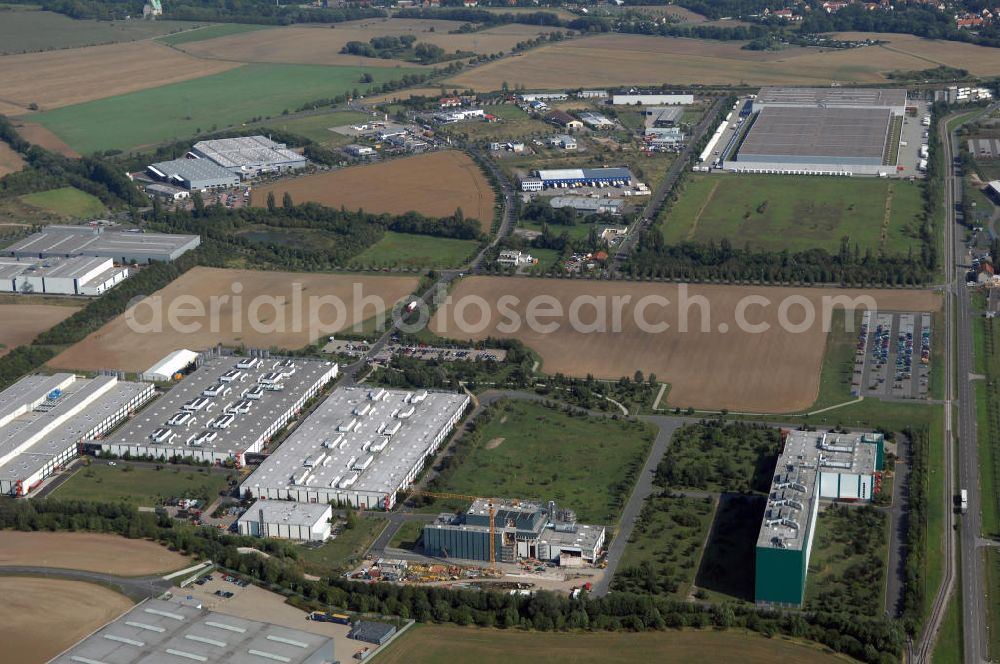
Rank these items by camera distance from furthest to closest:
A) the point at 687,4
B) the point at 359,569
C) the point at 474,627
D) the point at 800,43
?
the point at 687,4 < the point at 800,43 < the point at 359,569 < the point at 474,627

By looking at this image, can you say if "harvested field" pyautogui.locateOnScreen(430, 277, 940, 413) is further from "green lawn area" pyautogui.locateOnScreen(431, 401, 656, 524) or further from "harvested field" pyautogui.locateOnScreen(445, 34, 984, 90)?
"harvested field" pyautogui.locateOnScreen(445, 34, 984, 90)

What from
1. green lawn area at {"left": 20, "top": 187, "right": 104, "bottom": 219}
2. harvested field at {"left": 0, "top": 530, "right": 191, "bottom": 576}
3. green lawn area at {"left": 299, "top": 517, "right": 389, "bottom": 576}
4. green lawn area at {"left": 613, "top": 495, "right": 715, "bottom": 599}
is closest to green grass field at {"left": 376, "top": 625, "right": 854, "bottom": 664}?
green lawn area at {"left": 613, "top": 495, "right": 715, "bottom": 599}

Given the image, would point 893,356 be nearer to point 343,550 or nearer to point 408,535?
point 408,535

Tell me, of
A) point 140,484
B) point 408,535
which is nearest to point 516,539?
point 408,535

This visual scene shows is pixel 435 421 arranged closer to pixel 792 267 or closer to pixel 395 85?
pixel 792 267

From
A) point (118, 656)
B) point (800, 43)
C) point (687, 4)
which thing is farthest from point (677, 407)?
point (687, 4)
